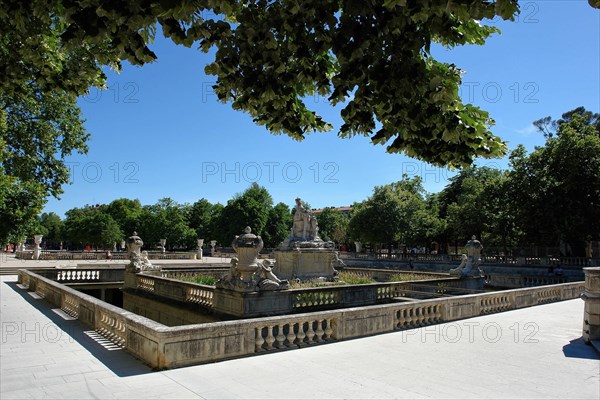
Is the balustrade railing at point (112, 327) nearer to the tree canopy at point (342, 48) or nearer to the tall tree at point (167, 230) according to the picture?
the tree canopy at point (342, 48)

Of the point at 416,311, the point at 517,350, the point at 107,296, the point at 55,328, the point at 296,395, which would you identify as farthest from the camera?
the point at 107,296

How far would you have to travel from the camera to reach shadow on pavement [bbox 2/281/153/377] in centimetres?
697

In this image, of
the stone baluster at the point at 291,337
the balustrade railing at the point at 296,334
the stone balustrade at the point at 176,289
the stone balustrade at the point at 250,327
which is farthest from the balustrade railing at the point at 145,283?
the stone baluster at the point at 291,337

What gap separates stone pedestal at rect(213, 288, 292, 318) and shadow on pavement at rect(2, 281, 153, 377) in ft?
11.3

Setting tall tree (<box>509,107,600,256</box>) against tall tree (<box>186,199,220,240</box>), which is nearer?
tall tree (<box>509,107,600,256</box>)

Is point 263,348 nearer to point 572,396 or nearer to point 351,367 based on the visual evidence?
point 351,367

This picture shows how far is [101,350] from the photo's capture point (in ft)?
27.0

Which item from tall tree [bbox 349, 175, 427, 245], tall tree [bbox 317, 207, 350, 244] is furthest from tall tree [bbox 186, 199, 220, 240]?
tall tree [bbox 349, 175, 427, 245]

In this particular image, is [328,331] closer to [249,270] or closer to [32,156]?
[249,270]

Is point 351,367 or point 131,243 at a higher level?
point 131,243

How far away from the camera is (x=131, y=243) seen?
802 inches

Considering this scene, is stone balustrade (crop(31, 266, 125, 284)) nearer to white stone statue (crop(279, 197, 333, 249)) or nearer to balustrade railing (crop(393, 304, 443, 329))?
white stone statue (crop(279, 197, 333, 249))

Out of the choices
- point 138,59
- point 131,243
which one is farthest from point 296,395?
point 131,243

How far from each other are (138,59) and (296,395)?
4.41 meters
